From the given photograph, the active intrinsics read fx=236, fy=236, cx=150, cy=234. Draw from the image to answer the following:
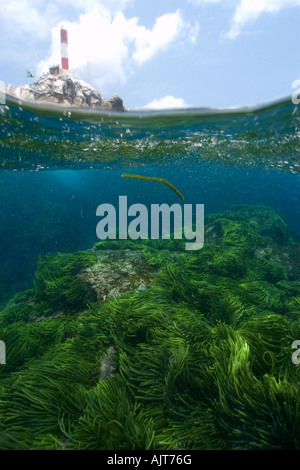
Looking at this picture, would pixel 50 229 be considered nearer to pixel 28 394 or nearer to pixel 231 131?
pixel 231 131

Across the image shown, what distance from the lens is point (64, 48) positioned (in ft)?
39.6

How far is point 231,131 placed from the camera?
10297mm

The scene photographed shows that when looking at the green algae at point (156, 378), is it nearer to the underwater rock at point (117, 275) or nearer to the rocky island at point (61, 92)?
the underwater rock at point (117, 275)

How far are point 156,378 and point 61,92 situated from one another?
26.4ft

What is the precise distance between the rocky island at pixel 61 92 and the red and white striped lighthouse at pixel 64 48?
2.30 meters

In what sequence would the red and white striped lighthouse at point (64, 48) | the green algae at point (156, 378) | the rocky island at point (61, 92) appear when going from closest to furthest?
1. the green algae at point (156, 378)
2. the rocky island at point (61, 92)
3. the red and white striped lighthouse at point (64, 48)

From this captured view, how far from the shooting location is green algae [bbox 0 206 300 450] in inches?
77.4

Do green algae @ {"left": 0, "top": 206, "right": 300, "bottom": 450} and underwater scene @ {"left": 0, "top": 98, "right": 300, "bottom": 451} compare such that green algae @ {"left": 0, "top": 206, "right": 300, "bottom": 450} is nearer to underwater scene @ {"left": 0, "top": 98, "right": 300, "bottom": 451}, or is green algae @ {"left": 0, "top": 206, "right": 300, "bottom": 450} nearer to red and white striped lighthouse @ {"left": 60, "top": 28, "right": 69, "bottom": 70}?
underwater scene @ {"left": 0, "top": 98, "right": 300, "bottom": 451}

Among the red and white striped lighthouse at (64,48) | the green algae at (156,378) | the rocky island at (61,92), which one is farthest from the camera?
the red and white striped lighthouse at (64,48)

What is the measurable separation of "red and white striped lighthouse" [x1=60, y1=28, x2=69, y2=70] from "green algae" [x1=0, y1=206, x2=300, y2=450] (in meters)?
9.79

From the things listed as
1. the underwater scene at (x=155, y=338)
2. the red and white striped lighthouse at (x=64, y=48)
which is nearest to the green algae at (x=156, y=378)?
the underwater scene at (x=155, y=338)

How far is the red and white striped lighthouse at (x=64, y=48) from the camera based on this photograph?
32.3ft

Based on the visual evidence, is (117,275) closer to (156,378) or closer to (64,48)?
(156,378)

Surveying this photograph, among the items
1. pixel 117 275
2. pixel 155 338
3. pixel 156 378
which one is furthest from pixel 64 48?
pixel 156 378
